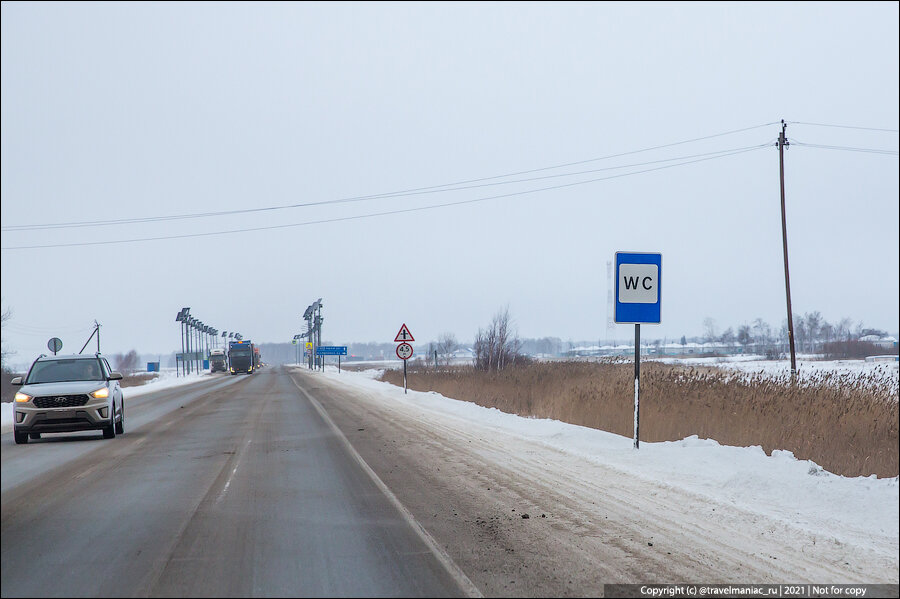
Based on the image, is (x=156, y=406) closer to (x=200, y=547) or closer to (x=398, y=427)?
(x=398, y=427)

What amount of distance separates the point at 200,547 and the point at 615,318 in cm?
936

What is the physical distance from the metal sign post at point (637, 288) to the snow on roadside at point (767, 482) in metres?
1.59

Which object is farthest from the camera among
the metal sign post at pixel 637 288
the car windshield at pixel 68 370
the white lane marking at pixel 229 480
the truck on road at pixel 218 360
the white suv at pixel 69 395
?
the truck on road at pixel 218 360

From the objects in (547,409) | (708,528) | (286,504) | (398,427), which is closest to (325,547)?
(286,504)

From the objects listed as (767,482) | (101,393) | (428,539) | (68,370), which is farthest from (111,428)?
(767,482)

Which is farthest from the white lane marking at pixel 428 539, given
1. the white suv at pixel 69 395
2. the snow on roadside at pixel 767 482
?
the white suv at pixel 69 395

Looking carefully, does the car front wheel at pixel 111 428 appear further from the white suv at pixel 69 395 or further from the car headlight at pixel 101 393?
the car headlight at pixel 101 393

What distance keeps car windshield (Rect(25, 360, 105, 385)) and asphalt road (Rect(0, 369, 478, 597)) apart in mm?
1362

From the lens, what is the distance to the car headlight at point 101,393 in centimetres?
1237

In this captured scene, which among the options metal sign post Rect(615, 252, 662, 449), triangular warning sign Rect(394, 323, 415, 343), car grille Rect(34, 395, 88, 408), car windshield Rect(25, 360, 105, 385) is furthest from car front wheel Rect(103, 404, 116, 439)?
triangular warning sign Rect(394, 323, 415, 343)

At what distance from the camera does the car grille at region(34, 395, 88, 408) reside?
10234 mm

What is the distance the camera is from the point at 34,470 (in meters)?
4.31

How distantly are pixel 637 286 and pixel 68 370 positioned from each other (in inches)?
396

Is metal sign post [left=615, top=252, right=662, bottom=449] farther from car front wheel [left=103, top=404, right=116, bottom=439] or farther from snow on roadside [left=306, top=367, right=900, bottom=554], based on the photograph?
car front wheel [left=103, top=404, right=116, bottom=439]
